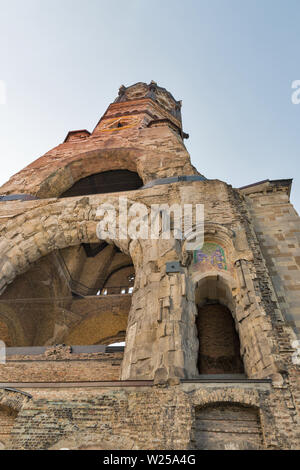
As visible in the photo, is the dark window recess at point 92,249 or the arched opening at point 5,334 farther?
the dark window recess at point 92,249

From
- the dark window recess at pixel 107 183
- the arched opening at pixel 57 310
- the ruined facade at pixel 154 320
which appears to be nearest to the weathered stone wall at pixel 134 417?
the ruined facade at pixel 154 320

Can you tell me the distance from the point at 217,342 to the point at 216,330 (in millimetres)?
278

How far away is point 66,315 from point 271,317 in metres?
8.52

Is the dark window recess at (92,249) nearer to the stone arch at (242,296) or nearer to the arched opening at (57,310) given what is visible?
the arched opening at (57,310)

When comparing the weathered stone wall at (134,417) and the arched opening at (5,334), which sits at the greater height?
the arched opening at (5,334)

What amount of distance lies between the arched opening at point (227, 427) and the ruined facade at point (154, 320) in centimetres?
1

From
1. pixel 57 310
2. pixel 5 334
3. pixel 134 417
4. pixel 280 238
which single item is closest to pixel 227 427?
pixel 134 417

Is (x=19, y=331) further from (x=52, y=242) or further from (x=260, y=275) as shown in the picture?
(x=260, y=275)

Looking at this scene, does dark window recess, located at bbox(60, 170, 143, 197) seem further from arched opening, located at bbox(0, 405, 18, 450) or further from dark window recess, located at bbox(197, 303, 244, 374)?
arched opening, located at bbox(0, 405, 18, 450)

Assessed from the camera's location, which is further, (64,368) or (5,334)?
(5,334)

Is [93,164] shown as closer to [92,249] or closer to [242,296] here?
[92,249]

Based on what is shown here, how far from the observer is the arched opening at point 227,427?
12.2 ft

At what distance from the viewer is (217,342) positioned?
6738 mm

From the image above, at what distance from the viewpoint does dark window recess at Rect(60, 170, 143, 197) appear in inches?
580
